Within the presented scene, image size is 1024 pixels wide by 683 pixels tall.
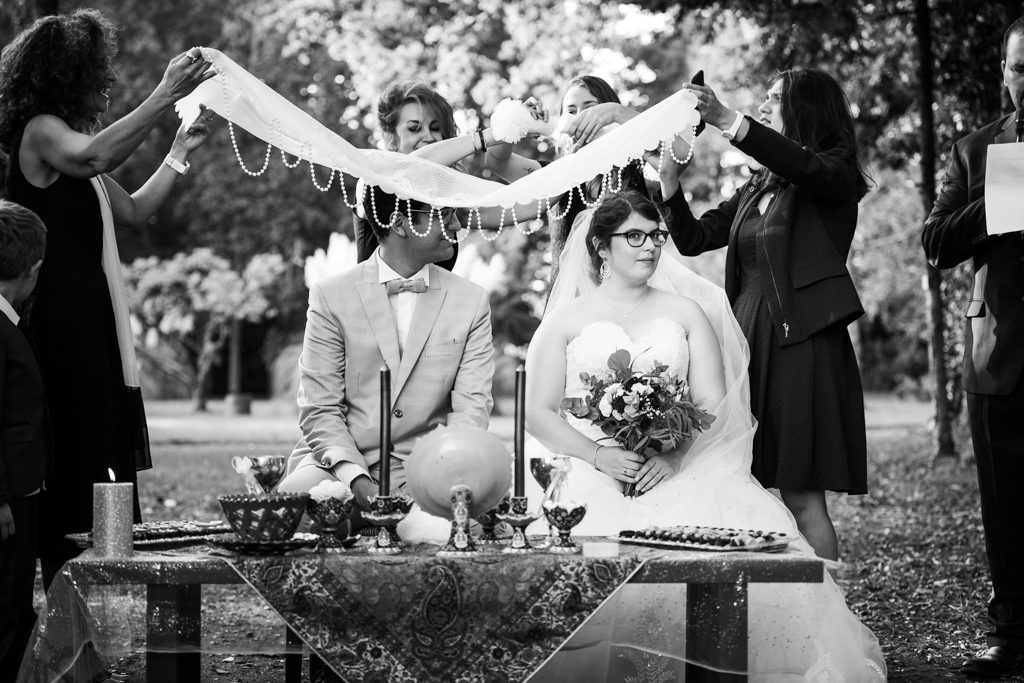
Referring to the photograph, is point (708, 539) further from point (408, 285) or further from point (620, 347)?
point (408, 285)

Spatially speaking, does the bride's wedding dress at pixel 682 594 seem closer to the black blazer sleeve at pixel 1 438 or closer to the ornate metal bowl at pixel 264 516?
the ornate metal bowl at pixel 264 516

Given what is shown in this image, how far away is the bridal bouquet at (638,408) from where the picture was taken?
14.3 feet

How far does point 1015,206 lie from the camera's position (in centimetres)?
463

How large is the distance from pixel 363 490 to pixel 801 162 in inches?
84.6

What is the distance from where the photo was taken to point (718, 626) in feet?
11.0

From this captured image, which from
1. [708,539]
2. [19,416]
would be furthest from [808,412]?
[19,416]

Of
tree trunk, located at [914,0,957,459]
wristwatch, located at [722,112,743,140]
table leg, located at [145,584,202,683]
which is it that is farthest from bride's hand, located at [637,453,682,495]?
tree trunk, located at [914,0,957,459]

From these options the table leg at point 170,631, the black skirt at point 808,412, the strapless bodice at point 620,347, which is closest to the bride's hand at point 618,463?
the strapless bodice at point 620,347

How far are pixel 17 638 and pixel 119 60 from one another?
2505cm

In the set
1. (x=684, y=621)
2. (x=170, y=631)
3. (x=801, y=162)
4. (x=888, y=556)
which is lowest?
(x=888, y=556)

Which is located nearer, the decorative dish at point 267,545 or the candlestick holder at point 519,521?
the decorative dish at point 267,545

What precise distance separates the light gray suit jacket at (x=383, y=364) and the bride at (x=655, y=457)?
1.46 feet

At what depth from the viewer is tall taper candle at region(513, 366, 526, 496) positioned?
3.36 meters

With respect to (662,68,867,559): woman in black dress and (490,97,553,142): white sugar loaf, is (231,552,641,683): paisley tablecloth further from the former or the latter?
(490,97,553,142): white sugar loaf
